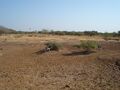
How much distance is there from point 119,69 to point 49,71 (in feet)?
12.0

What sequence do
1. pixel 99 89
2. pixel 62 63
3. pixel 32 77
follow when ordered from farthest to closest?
pixel 62 63 < pixel 32 77 < pixel 99 89

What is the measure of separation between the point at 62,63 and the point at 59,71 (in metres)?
2.36

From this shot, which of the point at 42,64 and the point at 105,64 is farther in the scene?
the point at 42,64

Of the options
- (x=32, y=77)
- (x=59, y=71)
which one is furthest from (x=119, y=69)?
(x=32, y=77)

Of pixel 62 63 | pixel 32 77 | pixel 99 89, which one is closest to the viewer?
pixel 99 89

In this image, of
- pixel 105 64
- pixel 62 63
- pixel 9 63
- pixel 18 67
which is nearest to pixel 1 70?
pixel 18 67

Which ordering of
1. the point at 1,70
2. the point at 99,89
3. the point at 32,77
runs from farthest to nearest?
the point at 1,70 → the point at 32,77 → the point at 99,89

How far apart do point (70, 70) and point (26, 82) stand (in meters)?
3.23

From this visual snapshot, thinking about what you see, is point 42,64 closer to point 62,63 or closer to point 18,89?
point 62,63

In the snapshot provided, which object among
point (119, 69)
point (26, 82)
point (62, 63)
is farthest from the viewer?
point (62, 63)

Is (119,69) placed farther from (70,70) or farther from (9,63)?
(9,63)

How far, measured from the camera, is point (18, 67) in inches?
641

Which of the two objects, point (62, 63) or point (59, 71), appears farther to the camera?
point (62, 63)

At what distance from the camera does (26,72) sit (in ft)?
48.2
